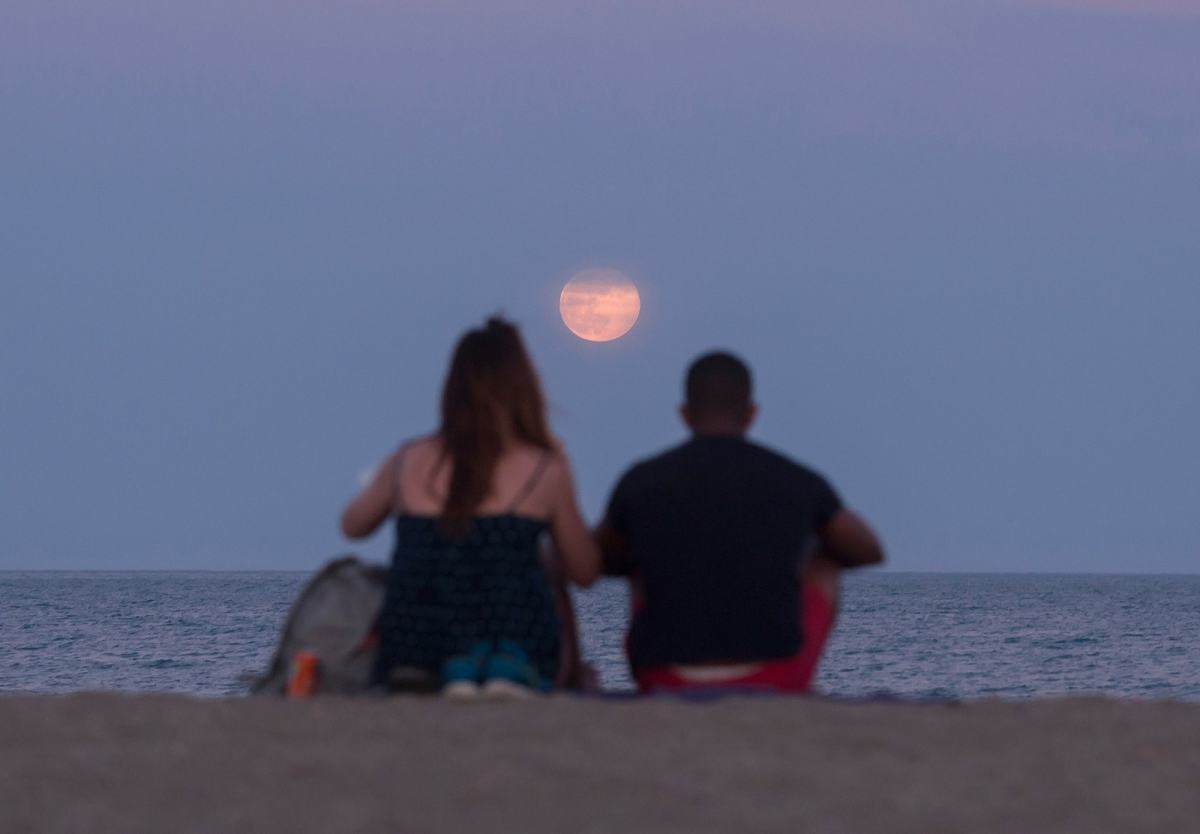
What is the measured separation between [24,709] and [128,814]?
177cm

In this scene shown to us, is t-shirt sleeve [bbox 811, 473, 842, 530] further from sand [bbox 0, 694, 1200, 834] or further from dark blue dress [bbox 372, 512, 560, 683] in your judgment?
dark blue dress [bbox 372, 512, 560, 683]

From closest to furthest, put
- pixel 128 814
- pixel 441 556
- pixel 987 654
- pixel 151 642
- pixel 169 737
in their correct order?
pixel 128 814, pixel 169 737, pixel 441 556, pixel 987 654, pixel 151 642

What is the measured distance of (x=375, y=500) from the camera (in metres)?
5.75

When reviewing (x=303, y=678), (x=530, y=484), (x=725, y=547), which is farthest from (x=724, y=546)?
(x=303, y=678)

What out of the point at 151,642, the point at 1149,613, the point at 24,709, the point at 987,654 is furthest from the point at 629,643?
the point at 1149,613

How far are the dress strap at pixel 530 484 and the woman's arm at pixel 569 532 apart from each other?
4 cm

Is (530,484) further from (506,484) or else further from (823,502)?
(823,502)

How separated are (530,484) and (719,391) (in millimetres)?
773

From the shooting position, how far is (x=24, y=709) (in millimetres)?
5633

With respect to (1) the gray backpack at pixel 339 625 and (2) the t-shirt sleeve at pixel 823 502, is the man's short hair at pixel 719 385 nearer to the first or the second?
(2) the t-shirt sleeve at pixel 823 502

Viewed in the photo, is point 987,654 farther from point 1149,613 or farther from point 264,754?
point 264,754

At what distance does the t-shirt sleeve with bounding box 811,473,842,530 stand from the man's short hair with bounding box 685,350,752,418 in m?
0.40

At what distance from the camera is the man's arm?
5750 mm

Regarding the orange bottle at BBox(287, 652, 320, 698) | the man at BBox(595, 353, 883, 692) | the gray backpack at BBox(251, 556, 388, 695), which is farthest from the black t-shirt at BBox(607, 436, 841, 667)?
the orange bottle at BBox(287, 652, 320, 698)
